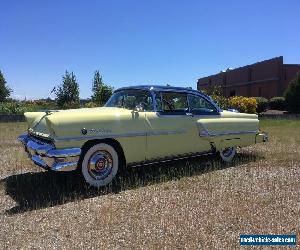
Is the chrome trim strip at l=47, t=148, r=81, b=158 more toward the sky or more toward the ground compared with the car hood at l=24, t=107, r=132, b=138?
more toward the ground

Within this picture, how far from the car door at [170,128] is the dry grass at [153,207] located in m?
0.44

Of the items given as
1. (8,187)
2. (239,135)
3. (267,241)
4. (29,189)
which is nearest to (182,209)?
(267,241)

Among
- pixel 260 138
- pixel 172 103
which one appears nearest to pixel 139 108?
pixel 172 103

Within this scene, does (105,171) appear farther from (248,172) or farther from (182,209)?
(248,172)

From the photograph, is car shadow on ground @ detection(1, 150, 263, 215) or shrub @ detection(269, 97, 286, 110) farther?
shrub @ detection(269, 97, 286, 110)

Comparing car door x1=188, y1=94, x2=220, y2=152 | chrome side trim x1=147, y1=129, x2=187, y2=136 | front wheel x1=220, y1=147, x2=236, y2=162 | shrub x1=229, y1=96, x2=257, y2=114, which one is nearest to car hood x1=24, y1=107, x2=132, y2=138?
chrome side trim x1=147, y1=129, x2=187, y2=136

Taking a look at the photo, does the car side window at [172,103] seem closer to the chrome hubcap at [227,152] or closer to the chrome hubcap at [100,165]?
the chrome hubcap at [100,165]

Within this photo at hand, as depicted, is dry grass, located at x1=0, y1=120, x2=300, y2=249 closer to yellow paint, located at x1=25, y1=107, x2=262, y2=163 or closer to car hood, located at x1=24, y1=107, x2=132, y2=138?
yellow paint, located at x1=25, y1=107, x2=262, y2=163

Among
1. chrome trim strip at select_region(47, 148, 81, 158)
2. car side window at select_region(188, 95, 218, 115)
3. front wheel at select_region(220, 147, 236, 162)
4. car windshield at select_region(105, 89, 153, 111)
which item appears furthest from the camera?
front wheel at select_region(220, 147, 236, 162)

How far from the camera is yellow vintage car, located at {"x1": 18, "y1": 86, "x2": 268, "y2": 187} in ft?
18.9

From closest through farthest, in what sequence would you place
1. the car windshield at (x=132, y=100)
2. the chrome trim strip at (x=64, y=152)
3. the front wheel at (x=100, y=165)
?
the chrome trim strip at (x=64, y=152)
the front wheel at (x=100, y=165)
the car windshield at (x=132, y=100)

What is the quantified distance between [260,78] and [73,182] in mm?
38043

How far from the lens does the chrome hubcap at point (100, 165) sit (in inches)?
238

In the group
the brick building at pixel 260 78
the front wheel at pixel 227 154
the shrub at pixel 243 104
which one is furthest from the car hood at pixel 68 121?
the brick building at pixel 260 78
